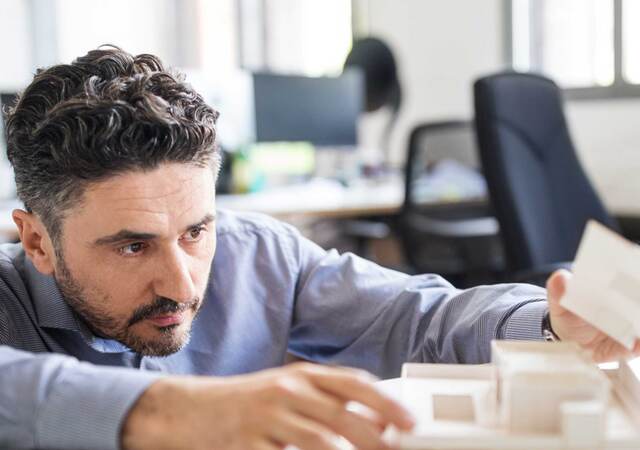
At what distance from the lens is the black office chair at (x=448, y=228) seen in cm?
299

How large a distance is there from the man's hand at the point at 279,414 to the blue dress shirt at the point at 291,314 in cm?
31

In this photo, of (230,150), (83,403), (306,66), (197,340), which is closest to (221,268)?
(197,340)

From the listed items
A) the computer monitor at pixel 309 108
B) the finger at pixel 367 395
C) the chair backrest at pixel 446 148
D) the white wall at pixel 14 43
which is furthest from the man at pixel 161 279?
the white wall at pixel 14 43

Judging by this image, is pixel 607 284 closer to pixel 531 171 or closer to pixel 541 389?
pixel 541 389

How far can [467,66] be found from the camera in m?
4.16

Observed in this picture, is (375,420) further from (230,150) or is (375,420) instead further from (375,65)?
(375,65)

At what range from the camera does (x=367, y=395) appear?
2.04 feet

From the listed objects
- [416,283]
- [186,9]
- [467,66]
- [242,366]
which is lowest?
[242,366]

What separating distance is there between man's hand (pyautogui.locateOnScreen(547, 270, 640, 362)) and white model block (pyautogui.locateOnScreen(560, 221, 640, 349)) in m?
0.08

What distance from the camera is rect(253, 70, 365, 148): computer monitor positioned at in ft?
11.7

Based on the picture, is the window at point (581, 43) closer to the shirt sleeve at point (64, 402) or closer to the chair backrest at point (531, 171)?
the chair backrest at point (531, 171)

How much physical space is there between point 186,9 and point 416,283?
505cm

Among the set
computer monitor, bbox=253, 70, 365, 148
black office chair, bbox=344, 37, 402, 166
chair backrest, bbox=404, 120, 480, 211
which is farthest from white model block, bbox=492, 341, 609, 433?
black office chair, bbox=344, 37, 402, 166

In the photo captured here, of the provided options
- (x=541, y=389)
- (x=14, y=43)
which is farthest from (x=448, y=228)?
(x=14, y=43)
